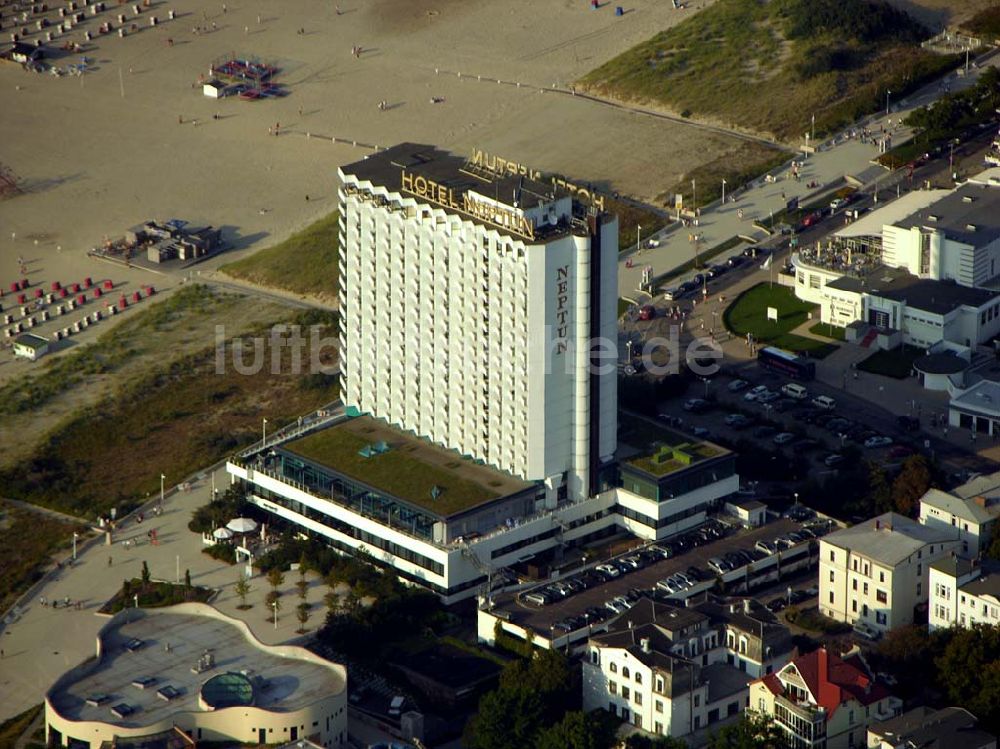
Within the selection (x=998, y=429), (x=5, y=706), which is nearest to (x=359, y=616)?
(x=5, y=706)

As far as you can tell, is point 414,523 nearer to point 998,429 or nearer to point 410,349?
point 410,349

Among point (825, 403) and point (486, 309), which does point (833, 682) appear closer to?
point (486, 309)

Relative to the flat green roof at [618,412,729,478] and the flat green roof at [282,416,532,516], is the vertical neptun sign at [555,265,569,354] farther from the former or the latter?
the flat green roof at [618,412,729,478]

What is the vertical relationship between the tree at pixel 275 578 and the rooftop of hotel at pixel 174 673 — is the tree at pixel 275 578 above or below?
below

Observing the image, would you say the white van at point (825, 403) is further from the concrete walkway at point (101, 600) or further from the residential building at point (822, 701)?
the residential building at point (822, 701)

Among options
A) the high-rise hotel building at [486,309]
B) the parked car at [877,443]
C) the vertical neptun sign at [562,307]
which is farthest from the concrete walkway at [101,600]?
the parked car at [877,443]

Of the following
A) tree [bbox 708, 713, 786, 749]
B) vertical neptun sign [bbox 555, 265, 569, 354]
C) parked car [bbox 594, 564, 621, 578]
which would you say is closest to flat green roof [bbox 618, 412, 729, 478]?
parked car [bbox 594, 564, 621, 578]

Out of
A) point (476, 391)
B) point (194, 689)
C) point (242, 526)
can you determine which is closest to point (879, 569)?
point (476, 391)
